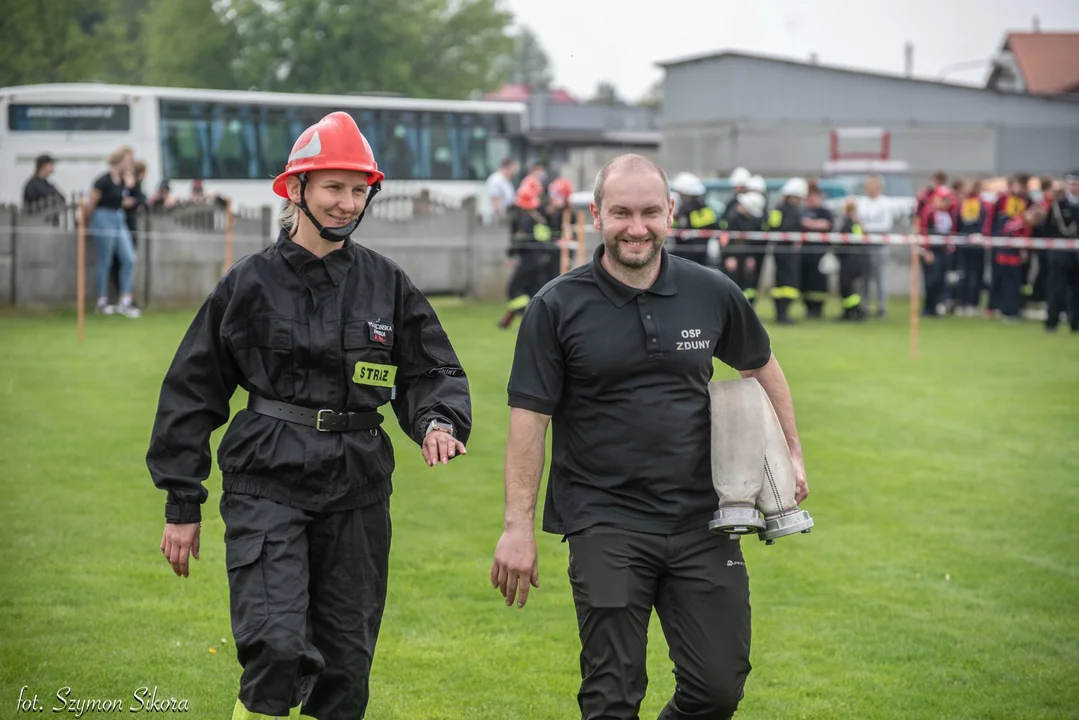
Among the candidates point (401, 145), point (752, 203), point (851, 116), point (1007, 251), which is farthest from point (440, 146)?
point (851, 116)

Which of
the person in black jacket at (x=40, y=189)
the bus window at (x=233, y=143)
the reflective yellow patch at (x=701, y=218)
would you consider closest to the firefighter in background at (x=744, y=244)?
the reflective yellow patch at (x=701, y=218)

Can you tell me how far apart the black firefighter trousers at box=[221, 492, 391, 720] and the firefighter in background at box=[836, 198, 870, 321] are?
730 inches

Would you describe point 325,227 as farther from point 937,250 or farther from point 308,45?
point 308,45

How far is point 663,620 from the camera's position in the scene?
4.29 meters

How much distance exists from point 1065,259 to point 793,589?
1396 cm

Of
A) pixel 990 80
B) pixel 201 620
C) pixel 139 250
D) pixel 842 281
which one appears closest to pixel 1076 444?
pixel 201 620

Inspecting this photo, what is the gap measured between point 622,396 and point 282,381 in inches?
38.7

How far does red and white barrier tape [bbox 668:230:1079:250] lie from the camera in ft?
→ 66.0

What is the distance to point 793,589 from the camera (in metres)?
7.19

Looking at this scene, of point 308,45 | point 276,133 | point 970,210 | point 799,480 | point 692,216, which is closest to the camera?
point 799,480

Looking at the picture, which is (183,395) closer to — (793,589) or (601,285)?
(601,285)

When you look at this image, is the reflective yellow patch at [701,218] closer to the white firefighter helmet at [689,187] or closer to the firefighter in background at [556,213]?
the white firefighter helmet at [689,187]

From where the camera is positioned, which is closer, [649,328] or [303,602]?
[303,602]

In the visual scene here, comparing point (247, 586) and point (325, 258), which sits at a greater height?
point (325, 258)
